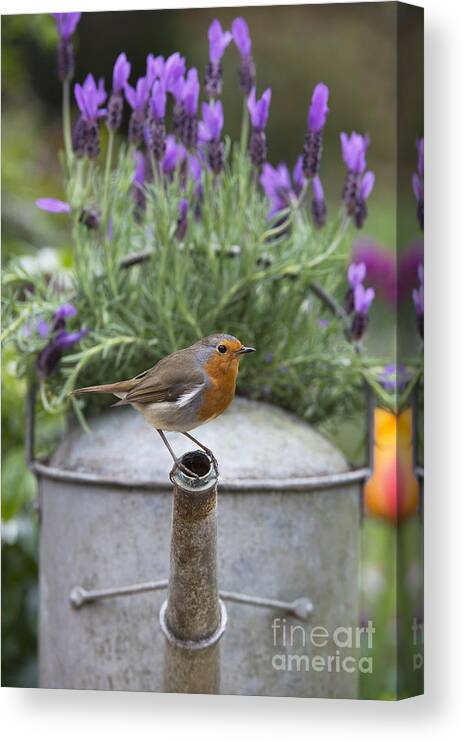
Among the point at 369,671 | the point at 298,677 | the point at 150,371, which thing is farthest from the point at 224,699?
the point at 150,371

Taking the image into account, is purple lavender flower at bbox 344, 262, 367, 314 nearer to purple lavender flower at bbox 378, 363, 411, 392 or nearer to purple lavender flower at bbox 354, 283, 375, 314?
purple lavender flower at bbox 354, 283, 375, 314

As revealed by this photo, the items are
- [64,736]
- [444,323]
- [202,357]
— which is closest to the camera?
[202,357]

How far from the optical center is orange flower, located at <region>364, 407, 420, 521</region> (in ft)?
5.93

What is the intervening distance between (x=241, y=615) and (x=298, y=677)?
0.14 meters

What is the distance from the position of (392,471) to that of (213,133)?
2.08 feet

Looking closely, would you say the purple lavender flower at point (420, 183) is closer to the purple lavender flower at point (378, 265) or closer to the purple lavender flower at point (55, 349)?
the purple lavender flower at point (378, 265)

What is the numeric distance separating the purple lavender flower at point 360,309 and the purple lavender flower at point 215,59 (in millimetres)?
410

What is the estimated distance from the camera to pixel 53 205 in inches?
77.0

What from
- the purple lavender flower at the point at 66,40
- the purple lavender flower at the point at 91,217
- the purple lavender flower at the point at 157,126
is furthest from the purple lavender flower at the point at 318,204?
the purple lavender flower at the point at 66,40

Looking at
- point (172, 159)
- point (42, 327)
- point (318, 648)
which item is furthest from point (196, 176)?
point (318, 648)

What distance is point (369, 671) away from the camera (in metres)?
1.87

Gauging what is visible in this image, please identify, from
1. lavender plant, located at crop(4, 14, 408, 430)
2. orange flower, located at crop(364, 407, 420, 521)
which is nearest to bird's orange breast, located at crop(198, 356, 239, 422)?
lavender plant, located at crop(4, 14, 408, 430)

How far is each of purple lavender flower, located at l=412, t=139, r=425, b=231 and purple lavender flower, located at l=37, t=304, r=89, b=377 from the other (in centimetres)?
59

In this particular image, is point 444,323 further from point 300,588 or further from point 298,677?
point 298,677
